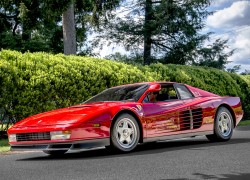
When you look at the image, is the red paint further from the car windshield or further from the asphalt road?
the asphalt road

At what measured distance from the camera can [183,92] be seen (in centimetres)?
1041

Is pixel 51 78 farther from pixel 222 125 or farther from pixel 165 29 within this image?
pixel 165 29

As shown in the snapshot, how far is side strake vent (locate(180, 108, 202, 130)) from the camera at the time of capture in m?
9.83

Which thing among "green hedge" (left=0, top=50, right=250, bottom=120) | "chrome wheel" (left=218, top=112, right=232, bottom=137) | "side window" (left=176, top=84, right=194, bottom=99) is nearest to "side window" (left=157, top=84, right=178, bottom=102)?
"side window" (left=176, top=84, right=194, bottom=99)

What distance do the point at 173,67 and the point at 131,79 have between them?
135 inches

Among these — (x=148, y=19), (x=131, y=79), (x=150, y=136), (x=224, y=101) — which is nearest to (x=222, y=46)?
(x=148, y=19)

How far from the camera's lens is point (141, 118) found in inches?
352

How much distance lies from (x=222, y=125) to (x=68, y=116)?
13.3ft

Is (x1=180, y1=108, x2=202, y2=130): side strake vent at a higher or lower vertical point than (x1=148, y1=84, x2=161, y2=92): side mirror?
lower

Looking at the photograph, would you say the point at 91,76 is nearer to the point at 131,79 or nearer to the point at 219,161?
the point at 131,79

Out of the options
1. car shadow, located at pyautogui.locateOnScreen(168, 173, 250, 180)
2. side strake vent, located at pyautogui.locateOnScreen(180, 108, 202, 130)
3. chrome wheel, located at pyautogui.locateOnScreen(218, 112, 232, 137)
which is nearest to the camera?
car shadow, located at pyautogui.locateOnScreen(168, 173, 250, 180)

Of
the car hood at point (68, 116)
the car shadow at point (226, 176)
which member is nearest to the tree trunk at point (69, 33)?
the car hood at point (68, 116)

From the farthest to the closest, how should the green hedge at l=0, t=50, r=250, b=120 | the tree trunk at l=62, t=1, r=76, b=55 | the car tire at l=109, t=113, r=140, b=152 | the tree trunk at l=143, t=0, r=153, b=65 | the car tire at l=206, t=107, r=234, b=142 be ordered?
the tree trunk at l=143, t=0, r=153, b=65
the tree trunk at l=62, t=1, r=76, b=55
the green hedge at l=0, t=50, r=250, b=120
the car tire at l=206, t=107, r=234, b=142
the car tire at l=109, t=113, r=140, b=152

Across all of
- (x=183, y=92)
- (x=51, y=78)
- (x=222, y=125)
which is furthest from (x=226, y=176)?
(x=51, y=78)
